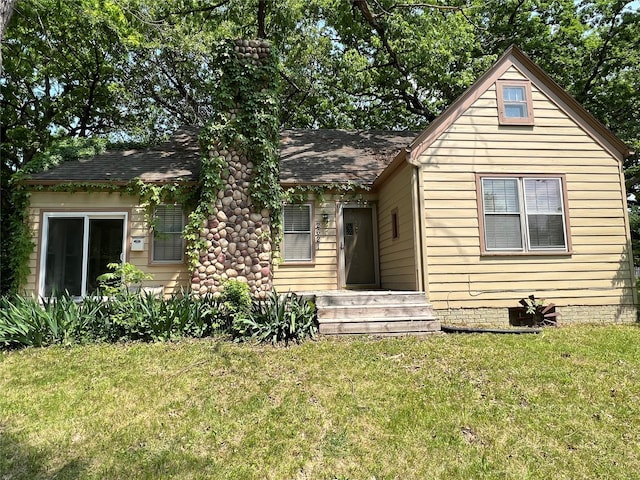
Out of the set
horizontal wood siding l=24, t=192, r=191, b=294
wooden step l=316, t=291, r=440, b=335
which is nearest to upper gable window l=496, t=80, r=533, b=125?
wooden step l=316, t=291, r=440, b=335

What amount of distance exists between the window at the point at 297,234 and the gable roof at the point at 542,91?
342cm

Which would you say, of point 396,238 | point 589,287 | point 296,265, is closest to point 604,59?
point 589,287

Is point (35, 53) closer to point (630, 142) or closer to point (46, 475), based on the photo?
point (46, 475)

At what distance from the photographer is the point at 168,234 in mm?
9523

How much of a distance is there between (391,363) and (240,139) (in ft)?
20.1

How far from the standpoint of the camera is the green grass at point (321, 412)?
326 centimetres

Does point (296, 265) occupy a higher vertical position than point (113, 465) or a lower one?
higher

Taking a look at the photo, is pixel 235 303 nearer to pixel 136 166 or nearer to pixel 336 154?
pixel 136 166

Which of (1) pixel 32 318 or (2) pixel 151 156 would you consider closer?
(1) pixel 32 318

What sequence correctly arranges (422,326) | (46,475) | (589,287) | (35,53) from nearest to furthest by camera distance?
(46,475) → (422,326) → (589,287) → (35,53)

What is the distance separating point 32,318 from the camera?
20.5 feet

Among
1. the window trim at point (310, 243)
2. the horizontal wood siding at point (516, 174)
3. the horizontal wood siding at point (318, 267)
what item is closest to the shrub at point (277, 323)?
the horizontal wood siding at point (516, 174)

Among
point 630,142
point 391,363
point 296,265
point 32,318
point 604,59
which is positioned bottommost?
point 391,363

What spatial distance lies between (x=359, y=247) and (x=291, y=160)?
10.1 feet
